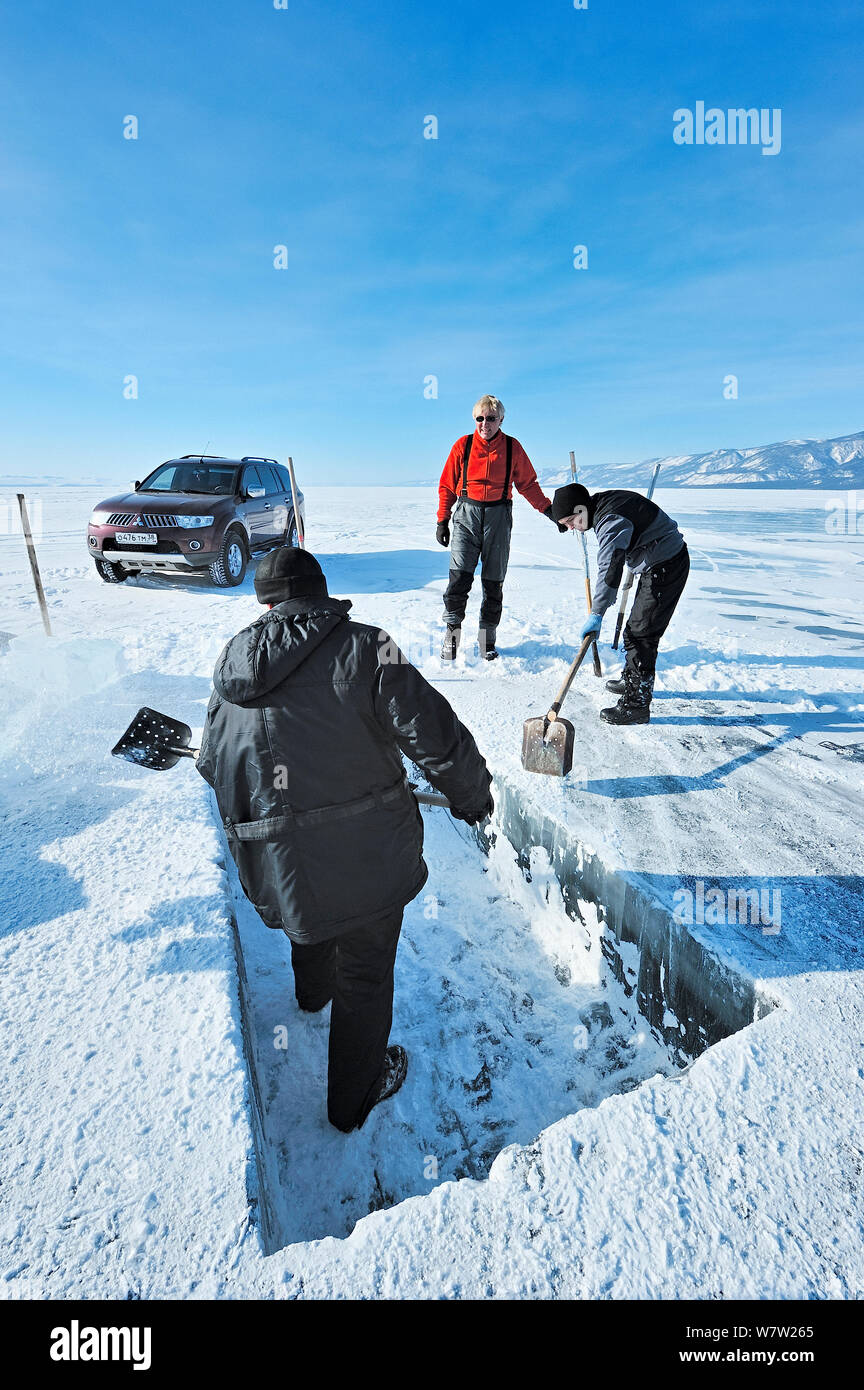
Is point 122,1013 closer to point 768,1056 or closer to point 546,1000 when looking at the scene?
point 546,1000

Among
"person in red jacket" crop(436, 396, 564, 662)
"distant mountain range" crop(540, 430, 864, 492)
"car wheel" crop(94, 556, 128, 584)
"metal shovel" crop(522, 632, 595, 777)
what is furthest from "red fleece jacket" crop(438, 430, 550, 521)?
"distant mountain range" crop(540, 430, 864, 492)

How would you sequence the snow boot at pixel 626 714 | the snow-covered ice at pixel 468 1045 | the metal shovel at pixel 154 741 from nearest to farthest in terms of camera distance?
the snow-covered ice at pixel 468 1045 < the metal shovel at pixel 154 741 < the snow boot at pixel 626 714

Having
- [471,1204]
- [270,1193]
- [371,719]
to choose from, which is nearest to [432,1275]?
[471,1204]

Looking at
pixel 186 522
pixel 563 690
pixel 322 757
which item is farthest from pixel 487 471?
pixel 186 522

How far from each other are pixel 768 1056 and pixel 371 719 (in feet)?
4.55

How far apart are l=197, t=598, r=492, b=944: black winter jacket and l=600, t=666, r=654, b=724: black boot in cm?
219

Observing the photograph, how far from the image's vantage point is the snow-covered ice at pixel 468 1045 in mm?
1170

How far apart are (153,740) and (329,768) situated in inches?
53.3

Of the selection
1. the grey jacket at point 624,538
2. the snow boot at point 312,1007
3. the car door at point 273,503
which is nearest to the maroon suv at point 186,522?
the car door at point 273,503

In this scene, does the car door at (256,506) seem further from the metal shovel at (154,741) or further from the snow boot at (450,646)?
the metal shovel at (154,741)

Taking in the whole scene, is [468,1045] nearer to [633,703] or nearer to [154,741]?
[154,741]

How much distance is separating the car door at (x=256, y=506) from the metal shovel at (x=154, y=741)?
6316 millimetres

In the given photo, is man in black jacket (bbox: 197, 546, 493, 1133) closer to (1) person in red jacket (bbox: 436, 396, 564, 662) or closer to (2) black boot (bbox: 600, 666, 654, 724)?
(2) black boot (bbox: 600, 666, 654, 724)

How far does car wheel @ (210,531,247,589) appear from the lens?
762 cm
